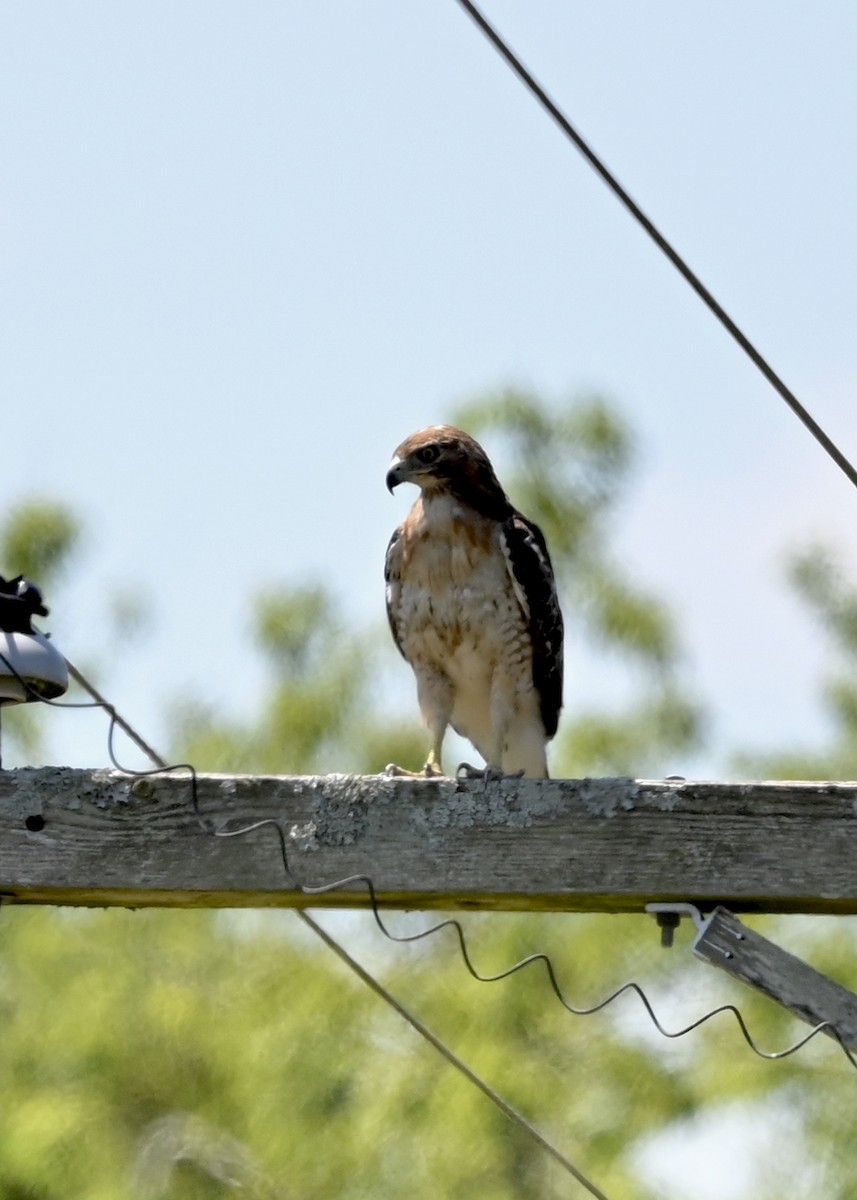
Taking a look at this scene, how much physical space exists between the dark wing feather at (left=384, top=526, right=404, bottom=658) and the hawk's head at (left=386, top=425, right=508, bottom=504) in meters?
0.16

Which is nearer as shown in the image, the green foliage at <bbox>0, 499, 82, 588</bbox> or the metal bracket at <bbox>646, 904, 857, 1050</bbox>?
the metal bracket at <bbox>646, 904, 857, 1050</bbox>

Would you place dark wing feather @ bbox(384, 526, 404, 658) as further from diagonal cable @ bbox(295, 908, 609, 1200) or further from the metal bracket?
the metal bracket

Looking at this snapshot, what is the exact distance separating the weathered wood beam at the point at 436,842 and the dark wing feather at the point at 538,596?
2.16 metres

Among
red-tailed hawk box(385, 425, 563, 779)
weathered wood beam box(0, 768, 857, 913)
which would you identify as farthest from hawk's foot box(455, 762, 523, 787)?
red-tailed hawk box(385, 425, 563, 779)

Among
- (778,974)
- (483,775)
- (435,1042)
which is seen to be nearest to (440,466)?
(483,775)

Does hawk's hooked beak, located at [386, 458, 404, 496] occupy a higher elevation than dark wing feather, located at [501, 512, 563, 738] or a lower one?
higher

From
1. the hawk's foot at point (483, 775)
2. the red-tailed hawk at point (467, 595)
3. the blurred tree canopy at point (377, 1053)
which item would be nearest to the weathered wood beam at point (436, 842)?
the hawk's foot at point (483, 775)

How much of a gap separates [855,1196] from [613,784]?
771cm

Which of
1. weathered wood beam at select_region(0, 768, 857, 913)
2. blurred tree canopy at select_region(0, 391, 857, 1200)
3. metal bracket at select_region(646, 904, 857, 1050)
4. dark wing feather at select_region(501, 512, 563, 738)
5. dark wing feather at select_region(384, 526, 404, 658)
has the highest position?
weathered wood beam at select_region(0, 768, 857, 913)

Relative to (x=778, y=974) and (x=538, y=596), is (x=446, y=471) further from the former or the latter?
(x=778, y=974)

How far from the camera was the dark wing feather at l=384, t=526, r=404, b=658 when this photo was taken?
6012 millimetres

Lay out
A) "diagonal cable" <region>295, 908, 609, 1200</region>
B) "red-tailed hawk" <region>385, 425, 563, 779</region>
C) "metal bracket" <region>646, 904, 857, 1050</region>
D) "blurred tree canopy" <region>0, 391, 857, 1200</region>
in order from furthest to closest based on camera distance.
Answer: "blurred tree canopy" <region>0, 391, 857, 1200</region>
"red-tailed hawk" <region>385, 425, 563, 779</region>
"diagonal cable" <region>295, 908, 609, 1200</region>
"metal bracket" <region>646, 904, 857, 1050</region>

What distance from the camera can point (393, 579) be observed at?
602 centimetres

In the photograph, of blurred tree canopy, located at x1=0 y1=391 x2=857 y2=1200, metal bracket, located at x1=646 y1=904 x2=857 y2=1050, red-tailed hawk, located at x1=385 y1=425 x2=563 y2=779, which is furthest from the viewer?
blurred tree canopy, located at x1=0 y1=391 x2=857 y2=1200
